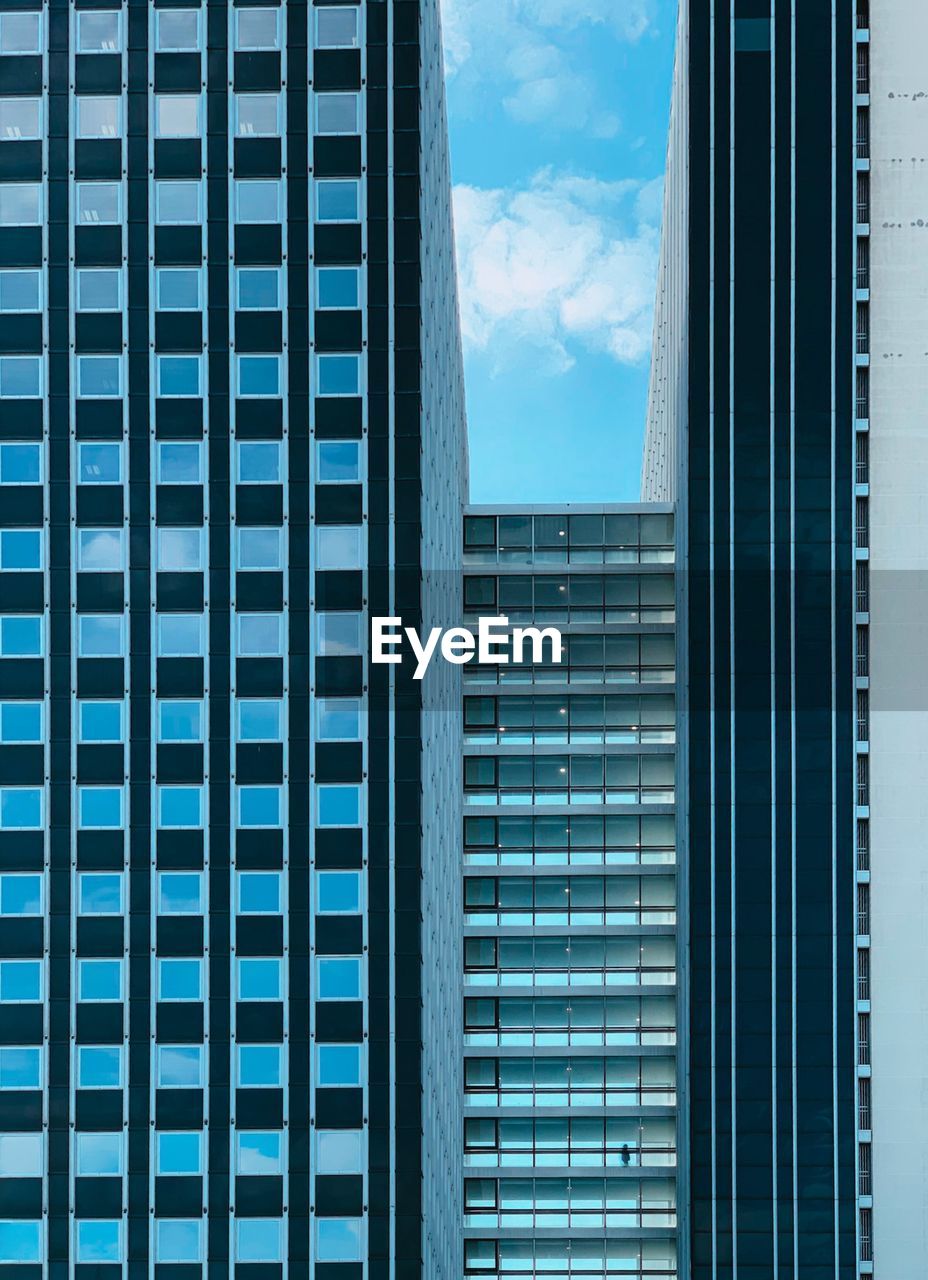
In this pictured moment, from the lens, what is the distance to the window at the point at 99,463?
3453cm

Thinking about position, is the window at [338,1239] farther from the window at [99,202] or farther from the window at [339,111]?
the window at [339,111]

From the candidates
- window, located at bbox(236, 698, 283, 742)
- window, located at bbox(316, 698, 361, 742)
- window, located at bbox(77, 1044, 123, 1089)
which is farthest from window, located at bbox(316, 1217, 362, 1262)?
window, located at bbox(236, 698, 283, 742)

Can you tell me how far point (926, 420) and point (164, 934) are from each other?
125ft

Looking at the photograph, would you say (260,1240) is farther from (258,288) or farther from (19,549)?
(258,288)

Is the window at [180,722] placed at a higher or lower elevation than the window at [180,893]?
higher

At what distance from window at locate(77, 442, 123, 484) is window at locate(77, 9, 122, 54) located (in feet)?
45.0

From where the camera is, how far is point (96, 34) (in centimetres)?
→ 3497

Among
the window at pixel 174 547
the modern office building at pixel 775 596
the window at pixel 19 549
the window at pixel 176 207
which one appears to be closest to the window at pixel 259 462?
the window at pixel 174 547

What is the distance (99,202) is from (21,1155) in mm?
32100

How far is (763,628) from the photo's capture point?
44.1 m

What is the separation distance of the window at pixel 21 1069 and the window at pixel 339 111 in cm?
3243

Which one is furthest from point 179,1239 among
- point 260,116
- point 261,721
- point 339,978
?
point 260,116

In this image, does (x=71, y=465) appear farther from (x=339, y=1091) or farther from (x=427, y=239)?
(x=339, y=1091)

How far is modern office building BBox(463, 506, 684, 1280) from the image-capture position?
166 feet
